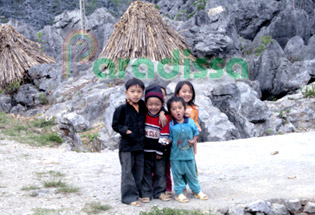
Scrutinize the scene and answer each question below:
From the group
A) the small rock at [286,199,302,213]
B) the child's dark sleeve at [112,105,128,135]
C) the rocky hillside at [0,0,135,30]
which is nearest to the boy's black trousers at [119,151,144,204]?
the child's dark sleeve at [112,105,128,135]

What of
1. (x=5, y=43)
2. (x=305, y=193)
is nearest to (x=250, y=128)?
(x=305, y=193)

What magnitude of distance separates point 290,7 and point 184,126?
22.5 metres

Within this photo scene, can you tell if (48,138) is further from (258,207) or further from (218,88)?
(258,207)

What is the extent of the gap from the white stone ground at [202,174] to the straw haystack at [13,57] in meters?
7.13

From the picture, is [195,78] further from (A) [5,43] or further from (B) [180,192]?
(A) [5,43]

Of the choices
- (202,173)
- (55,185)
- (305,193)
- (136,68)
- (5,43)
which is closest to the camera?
(305,193)

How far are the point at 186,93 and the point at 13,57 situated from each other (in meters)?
11.4

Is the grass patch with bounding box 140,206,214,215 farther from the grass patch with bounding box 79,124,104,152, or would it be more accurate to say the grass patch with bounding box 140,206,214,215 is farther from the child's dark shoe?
the grass patch with bounding box 79,124,104,152

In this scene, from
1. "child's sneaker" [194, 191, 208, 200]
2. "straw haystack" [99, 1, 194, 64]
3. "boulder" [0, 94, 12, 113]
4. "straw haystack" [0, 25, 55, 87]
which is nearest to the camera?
"child's sneaker" [194, 191, 208, 200]

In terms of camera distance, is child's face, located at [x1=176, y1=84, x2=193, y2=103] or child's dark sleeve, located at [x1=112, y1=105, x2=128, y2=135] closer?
child's dark sleeve, located at [x1=112, y1=105, x2=128, y2=135]

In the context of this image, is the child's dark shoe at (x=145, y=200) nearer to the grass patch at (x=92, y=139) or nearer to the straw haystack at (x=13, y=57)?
the grass patch at (x=92, y=139)

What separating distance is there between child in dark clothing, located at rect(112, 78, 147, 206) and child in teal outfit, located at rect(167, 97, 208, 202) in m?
0.30

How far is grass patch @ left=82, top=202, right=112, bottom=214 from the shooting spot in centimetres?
309

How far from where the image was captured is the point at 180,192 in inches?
136
